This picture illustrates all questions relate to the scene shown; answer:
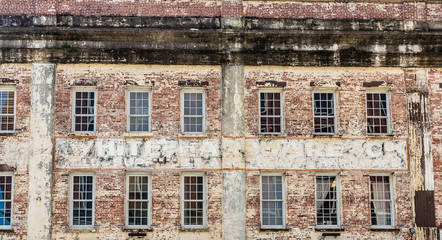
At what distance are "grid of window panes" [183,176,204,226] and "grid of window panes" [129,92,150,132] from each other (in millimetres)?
2387

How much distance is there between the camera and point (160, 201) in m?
21.5

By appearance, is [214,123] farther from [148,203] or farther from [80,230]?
[80,230]

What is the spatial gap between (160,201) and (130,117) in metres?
3.14

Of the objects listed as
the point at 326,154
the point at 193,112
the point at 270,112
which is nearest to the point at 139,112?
the point at 193,112

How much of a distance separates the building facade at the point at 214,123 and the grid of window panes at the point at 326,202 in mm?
49

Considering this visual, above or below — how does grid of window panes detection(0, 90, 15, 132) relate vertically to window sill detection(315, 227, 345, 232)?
above

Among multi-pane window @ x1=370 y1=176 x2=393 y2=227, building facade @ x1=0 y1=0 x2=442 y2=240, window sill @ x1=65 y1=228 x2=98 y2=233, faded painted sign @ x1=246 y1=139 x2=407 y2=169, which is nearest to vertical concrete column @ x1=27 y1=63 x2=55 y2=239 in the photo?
building facade @ x1=0 y1=0 x2=442 y2=240

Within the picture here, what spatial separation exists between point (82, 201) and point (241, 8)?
884 cm

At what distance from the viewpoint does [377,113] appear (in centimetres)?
2273

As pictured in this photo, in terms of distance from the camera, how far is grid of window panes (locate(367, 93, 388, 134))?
22594 mm

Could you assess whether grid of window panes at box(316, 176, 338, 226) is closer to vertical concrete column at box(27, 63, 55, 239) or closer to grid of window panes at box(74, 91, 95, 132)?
→ grid of window panes at box(74, 91, 95, 132)

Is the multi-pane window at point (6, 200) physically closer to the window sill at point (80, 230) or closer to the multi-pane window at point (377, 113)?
the window sill at point (80, 230)

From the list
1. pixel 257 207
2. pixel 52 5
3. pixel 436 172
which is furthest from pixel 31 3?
pixel 436 172

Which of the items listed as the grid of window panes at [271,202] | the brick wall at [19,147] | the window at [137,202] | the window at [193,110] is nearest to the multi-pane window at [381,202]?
the grid of window panes at [271,202]
